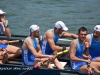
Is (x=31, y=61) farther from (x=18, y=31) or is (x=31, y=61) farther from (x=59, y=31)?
(x=18, y=31)

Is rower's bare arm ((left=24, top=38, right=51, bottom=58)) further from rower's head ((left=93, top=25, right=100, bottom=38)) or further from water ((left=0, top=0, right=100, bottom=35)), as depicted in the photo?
water ((left=0, top=0, right=100, bottom=35))

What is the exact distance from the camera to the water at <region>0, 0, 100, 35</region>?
725 inches

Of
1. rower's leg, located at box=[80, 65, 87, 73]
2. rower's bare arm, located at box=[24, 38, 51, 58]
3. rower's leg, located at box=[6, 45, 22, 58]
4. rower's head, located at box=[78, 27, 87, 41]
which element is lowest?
rower's leg, located at box=[80, 65, 87, 73]

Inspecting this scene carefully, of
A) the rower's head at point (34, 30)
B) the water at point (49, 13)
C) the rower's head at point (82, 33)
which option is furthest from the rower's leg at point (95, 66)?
the water at point (49, 13)

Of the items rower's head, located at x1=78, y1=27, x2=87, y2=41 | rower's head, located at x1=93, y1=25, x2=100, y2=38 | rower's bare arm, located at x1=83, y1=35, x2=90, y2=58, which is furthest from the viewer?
rower's bare arm, located at x1=83, y1=35, x2=90, y2=58

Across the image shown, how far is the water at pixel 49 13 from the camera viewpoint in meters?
18.4

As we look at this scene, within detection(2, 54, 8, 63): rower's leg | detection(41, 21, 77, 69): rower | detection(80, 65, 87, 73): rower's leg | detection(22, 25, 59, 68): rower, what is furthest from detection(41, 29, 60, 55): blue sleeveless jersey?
detection(80, 65, 87, 73): rower's leg

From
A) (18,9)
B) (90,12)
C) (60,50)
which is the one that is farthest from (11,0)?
(60,50)

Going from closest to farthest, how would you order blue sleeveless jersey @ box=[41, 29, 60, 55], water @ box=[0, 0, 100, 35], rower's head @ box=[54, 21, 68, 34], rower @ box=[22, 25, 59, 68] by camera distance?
rower @ box=[22, 25, 59, 68] < rower's head @ box=[54, 21, 68, 34] < blue sleeveless jersey @ box=[41, 29, 60, 55] < water @ box=[0, 0, 100, 35]

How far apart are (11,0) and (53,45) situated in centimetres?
1432

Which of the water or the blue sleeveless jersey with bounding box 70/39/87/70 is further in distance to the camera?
the water

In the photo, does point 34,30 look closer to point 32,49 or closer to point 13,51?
point 32,49

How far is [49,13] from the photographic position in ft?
67.9

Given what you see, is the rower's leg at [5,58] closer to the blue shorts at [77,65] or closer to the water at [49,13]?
the blue shorts at [77,65]
